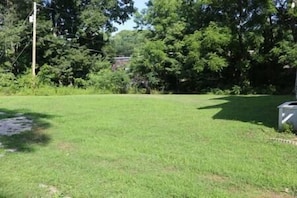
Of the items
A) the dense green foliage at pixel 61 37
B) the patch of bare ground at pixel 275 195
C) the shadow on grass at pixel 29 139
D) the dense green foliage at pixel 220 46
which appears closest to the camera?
the patch of bare ground at pixel 275 195

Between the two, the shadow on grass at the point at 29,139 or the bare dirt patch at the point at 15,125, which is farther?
the bare dirt patch at the point at 15,125

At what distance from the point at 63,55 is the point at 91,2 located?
421 centimetres

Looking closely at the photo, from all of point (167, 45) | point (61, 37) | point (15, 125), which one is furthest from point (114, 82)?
point (15, 125)

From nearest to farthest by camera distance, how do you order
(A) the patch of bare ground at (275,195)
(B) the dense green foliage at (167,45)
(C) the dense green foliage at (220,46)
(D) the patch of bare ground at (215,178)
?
(A) the patch of bare ground at (275,195)
(D) the patch of bare ground at (215,178)
(C) the dense green foliage at (220,46)
(B) the dense green foliage at (167,45)

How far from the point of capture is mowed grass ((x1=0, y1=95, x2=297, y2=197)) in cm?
388

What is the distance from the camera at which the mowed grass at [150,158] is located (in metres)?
3.88

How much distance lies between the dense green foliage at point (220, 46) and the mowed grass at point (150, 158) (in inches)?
443

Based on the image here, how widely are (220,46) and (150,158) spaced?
49.6 feet

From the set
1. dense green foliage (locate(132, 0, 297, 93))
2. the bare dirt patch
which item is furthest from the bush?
the bare dirt patch

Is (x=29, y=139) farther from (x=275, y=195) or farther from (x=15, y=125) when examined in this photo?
(x=275, y=195)

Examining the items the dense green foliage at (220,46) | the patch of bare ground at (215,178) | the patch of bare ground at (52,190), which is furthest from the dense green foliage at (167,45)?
the patch of bare ground at (52,190)

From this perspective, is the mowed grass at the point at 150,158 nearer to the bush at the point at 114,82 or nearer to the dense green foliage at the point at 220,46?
the dense green foliage at the point at 220,46

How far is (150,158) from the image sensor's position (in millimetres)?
4996

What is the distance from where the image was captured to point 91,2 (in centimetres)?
2702
